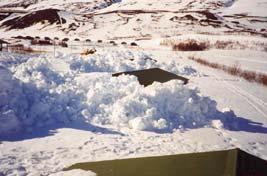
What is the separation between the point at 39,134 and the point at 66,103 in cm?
148

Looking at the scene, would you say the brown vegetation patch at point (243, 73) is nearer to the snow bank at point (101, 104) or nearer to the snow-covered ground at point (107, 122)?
the snow-covered ground at point (107, 122)

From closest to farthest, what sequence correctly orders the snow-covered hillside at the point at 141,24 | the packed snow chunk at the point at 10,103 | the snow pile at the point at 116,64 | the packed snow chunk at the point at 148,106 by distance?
1. the packed snow chunk at the point at 10,103
2. the packed snow chunk at the point at 148,106
3. the snow pile at the point at 116,64
4. the snow-covered hillside at the point at 141,24

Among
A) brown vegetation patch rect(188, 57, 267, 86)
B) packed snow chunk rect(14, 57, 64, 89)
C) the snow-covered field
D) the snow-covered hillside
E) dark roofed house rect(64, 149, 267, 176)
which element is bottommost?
the snow-covered hillside

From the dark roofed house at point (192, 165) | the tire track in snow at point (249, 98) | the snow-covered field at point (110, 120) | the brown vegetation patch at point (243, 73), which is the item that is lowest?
the brown vegetation patch at point (243, 73)

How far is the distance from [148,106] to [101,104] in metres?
1.17

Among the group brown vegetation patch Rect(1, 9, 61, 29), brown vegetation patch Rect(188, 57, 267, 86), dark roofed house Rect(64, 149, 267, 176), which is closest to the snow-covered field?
dark roofed house Rect(64, 149, 267, 176)

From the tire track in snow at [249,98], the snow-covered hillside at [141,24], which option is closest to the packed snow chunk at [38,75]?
the tire track in snow at [249,98]

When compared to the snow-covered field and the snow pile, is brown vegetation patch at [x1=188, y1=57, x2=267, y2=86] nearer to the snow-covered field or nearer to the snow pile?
the snow pile

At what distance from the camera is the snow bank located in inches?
329

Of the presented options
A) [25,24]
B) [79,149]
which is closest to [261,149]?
[79,149]

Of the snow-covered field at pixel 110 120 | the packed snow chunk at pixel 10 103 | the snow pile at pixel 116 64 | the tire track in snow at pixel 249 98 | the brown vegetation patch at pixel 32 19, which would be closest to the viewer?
the snow-covered field at pixel 110 120

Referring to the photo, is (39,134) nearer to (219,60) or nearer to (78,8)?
(219,60)

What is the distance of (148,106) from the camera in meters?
8.76

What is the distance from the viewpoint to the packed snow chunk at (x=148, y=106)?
8.57 metres
